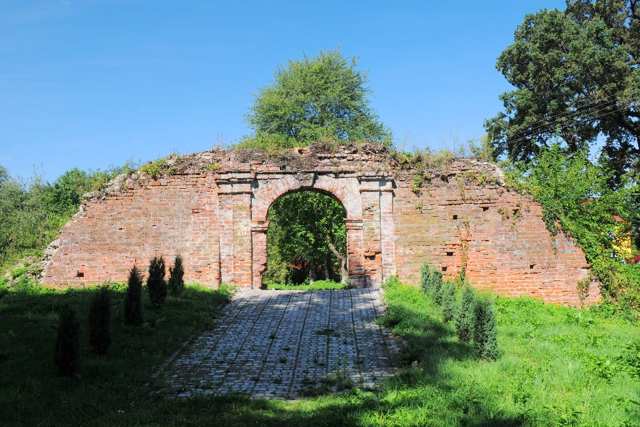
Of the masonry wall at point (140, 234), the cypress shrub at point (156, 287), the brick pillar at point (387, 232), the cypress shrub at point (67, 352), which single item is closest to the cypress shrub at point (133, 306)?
the cypress shrub at point (156, 287)

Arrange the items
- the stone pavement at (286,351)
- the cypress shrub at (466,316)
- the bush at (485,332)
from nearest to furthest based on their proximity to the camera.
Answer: the stone pavement at (286,351) → the bush at (485,332) → the cypress shrub at (466,316)

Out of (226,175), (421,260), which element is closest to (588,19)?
(421,260)

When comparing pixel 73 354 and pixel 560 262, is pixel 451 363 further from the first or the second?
pixel 560 262

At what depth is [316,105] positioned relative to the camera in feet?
125

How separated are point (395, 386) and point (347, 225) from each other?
9739 mm

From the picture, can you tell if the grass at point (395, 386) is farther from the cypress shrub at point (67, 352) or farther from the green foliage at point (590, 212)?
the green foliage at point (590, 212)

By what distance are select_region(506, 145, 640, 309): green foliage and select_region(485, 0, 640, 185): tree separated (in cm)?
943

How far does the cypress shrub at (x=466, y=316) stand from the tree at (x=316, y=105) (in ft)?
89.0

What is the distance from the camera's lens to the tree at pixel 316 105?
37.9 m

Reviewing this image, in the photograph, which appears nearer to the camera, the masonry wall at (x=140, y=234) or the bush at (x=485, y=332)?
the bush at (x=485, y=332)

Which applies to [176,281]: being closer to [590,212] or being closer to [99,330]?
[99,330]

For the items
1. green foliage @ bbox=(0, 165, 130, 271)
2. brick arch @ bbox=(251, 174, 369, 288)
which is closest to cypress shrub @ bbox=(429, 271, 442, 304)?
brick arch @ bbox=(251, 174, 369, 288)

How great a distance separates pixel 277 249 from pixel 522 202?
22.0m

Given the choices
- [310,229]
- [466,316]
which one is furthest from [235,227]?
[310,229]
